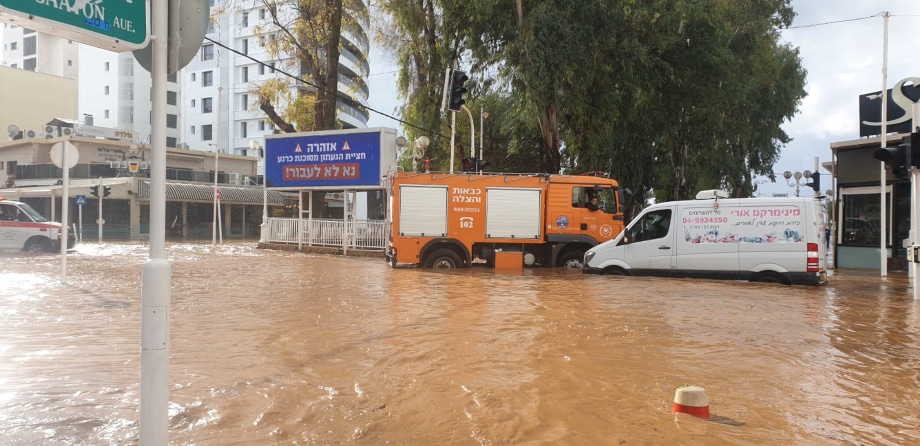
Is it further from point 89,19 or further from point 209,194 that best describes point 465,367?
point 209,194

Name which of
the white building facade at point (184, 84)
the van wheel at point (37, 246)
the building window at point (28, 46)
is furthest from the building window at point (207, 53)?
the van wheel at point (37, 246)

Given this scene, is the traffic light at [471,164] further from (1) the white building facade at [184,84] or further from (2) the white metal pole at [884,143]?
(1) the white building facade at [184,84]

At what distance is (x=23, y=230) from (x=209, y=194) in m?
19.2

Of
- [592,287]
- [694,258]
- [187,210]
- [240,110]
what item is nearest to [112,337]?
[592,287]

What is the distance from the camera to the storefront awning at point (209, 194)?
37.5 meters

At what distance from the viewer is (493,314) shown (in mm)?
9328

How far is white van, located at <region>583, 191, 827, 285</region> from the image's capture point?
A: 43.3 feet

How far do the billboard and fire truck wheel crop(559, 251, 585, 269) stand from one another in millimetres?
7792

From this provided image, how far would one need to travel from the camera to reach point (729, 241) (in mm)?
13820

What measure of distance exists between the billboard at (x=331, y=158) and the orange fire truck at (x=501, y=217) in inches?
224

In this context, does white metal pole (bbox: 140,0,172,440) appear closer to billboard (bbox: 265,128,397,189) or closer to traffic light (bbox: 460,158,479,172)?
traffic light (bbox: 460,158,479,172)

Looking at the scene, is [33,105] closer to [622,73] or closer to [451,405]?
[622,73]

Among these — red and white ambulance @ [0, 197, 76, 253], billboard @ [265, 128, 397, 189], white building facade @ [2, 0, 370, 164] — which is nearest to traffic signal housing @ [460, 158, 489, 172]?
billboard @ [265, 128, 397, 189]

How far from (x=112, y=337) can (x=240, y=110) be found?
5672cm
